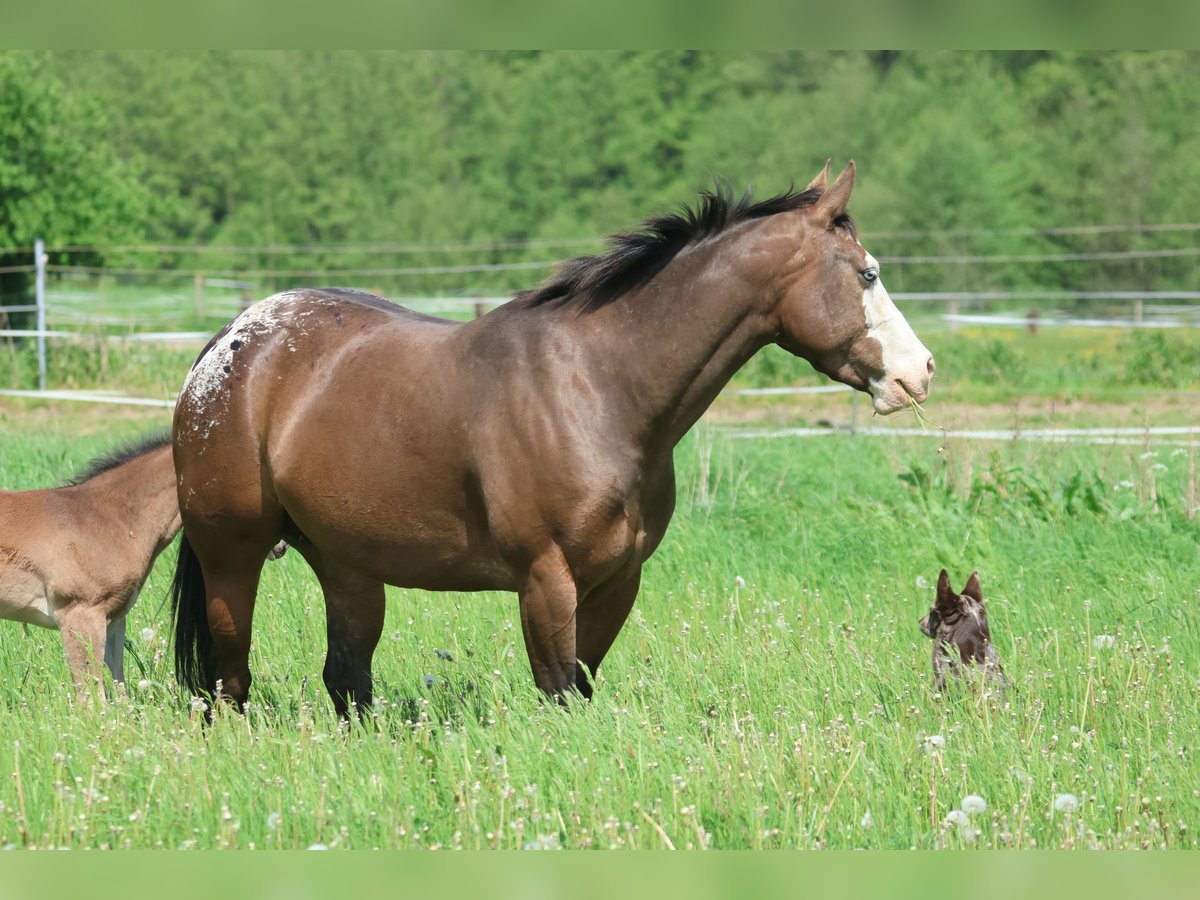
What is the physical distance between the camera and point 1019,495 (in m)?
7.96

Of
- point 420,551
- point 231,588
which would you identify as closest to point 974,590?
point 420,551

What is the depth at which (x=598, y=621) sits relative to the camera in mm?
4723

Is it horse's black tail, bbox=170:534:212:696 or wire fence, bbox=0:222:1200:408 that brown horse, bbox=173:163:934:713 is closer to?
horse's black tail, bbox=170:534:212:696

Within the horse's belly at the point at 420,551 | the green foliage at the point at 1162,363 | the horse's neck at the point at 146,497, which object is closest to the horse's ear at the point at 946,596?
the horse's belly at the point at 420,551

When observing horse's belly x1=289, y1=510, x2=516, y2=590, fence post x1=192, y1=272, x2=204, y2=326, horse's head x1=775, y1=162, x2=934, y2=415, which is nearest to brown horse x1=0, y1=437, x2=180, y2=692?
horse's belly x1=289, y1=510, x2=516, y2=590

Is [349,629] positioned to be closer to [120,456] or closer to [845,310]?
[120,456]

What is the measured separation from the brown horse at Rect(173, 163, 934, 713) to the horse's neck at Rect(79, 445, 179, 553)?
73 centimetres

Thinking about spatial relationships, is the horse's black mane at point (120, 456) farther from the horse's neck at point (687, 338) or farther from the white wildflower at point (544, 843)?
the white wildflower at point (544, 843)

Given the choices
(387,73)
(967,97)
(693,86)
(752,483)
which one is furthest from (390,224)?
(752,483)

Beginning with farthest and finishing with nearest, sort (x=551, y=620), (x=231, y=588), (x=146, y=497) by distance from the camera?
1. (x=146, y=497)
2. (x=231, y=588)
3. (x=551, y=620)

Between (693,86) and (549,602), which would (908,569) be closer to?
(549,602)

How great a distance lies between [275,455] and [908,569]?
3596 millimetres

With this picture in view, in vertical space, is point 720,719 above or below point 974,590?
below

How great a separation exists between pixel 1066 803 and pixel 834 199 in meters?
1.94
